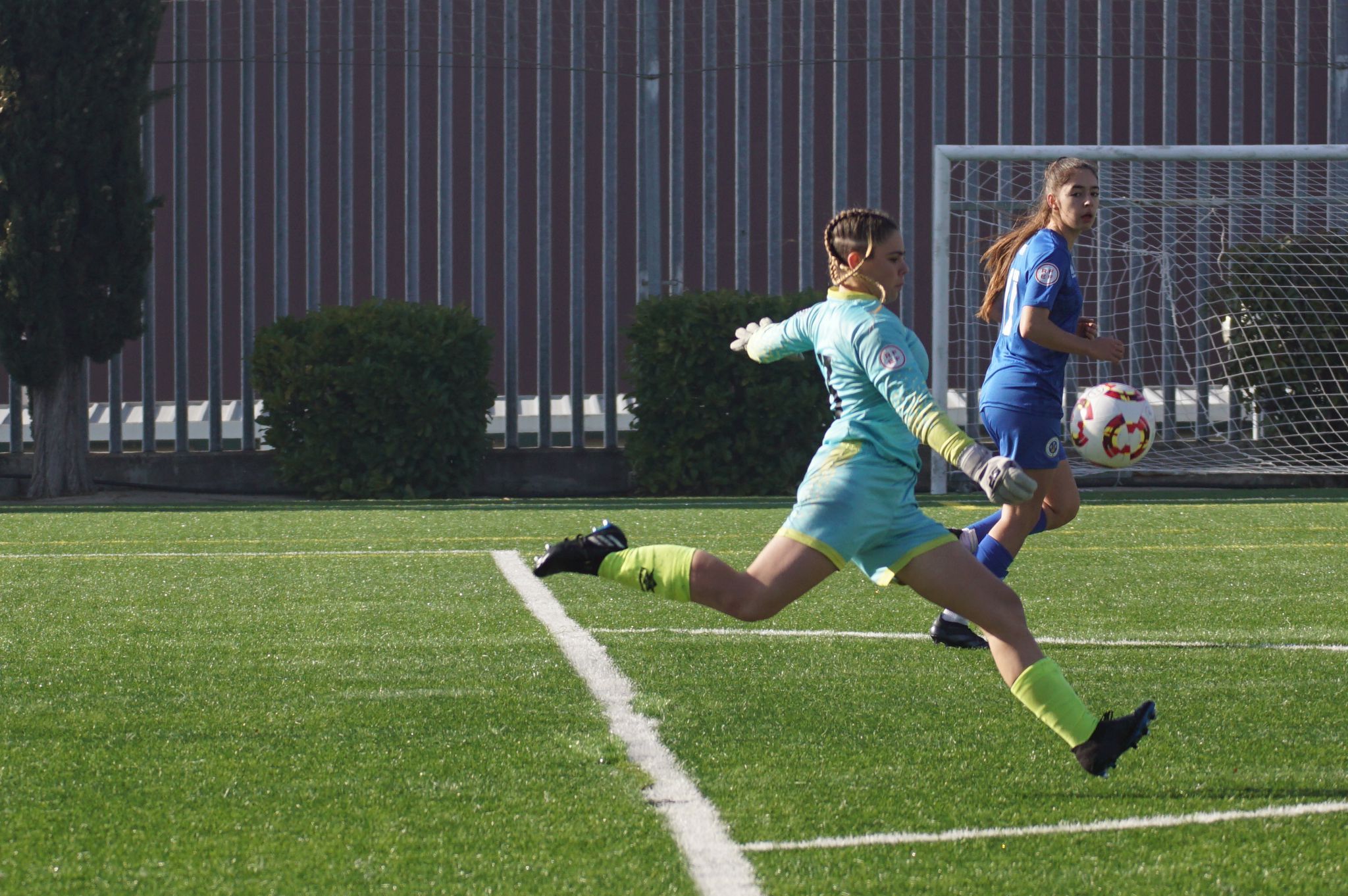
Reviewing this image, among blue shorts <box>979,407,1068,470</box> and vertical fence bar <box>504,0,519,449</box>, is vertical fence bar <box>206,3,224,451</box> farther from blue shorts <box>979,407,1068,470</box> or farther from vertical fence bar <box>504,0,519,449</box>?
blue shorts <box>979,407,1068,470</box>

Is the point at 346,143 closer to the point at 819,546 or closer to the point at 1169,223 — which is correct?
the point at 1169,223

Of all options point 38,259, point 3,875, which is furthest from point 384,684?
point 38,259

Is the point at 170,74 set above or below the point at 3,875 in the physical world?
above

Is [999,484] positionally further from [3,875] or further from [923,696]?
[3,875]

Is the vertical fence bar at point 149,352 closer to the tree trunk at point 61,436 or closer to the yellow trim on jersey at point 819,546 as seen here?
the tree trunk at point 61,436

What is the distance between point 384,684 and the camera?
15.4 feet

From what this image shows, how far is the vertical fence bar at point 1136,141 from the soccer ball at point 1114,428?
26.9ft

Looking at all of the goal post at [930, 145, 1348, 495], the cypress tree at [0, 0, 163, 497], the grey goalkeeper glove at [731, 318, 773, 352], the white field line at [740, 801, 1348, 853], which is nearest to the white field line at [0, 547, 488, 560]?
the grey goalkeeper glove at [731, 318, 773, 352]

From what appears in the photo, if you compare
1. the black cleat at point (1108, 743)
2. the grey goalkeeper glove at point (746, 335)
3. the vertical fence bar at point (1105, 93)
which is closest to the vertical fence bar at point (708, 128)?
the vertical fence bar at point (1105, 93)

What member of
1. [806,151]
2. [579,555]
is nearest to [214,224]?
[806,151]

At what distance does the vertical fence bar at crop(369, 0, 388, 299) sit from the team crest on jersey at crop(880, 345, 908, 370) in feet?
41.8

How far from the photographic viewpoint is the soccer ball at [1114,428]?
6.38m

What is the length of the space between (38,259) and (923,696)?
37.9ft

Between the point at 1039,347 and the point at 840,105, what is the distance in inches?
423
